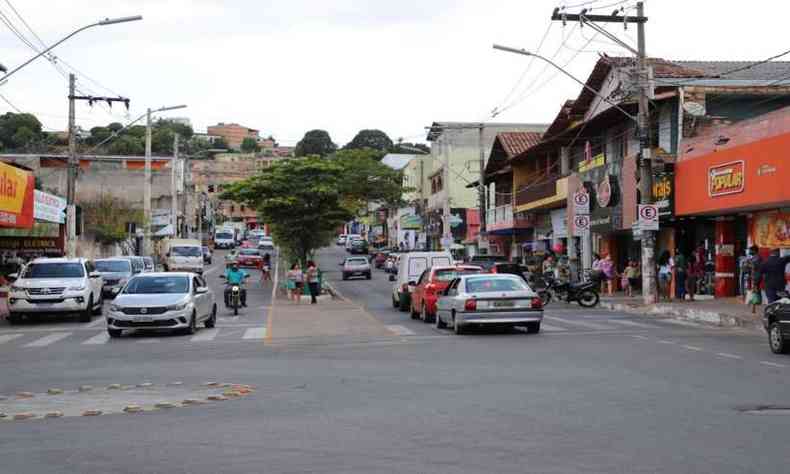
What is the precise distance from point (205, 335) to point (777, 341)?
12654 mm

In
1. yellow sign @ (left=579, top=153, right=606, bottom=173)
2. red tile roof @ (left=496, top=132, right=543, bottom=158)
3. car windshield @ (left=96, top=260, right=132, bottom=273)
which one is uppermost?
red tile roof @ (left=496, top=132, right=543, bottom=158)

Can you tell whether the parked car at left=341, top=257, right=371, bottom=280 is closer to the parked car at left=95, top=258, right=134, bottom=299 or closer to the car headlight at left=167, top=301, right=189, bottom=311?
the parked car at left=95, top=258, right=134, bottom=299

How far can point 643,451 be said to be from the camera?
884 centimetres

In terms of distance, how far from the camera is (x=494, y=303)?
22.4 metres

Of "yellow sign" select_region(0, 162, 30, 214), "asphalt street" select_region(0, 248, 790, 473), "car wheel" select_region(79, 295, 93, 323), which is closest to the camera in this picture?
"asphalt street" select_region(0, 248, 790, 473)

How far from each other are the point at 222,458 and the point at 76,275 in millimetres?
22797

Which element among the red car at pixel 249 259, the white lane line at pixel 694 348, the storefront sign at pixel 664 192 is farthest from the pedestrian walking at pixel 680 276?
the red car at pixel 249 259

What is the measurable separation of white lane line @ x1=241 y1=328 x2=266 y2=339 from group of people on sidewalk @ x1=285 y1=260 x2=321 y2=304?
12271mm

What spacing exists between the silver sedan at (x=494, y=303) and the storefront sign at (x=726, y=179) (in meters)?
10.6

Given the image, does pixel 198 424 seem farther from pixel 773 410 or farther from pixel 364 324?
pixel 364 324

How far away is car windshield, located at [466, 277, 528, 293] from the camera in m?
22.7

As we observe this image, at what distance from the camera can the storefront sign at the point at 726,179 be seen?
3062 centimetres

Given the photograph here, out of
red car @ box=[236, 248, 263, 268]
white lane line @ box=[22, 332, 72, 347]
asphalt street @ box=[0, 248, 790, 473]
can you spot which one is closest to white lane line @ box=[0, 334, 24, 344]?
white lane line @ box=[22, 332, 72, 347]

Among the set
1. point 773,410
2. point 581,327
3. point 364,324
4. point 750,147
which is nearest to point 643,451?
point 773,410
